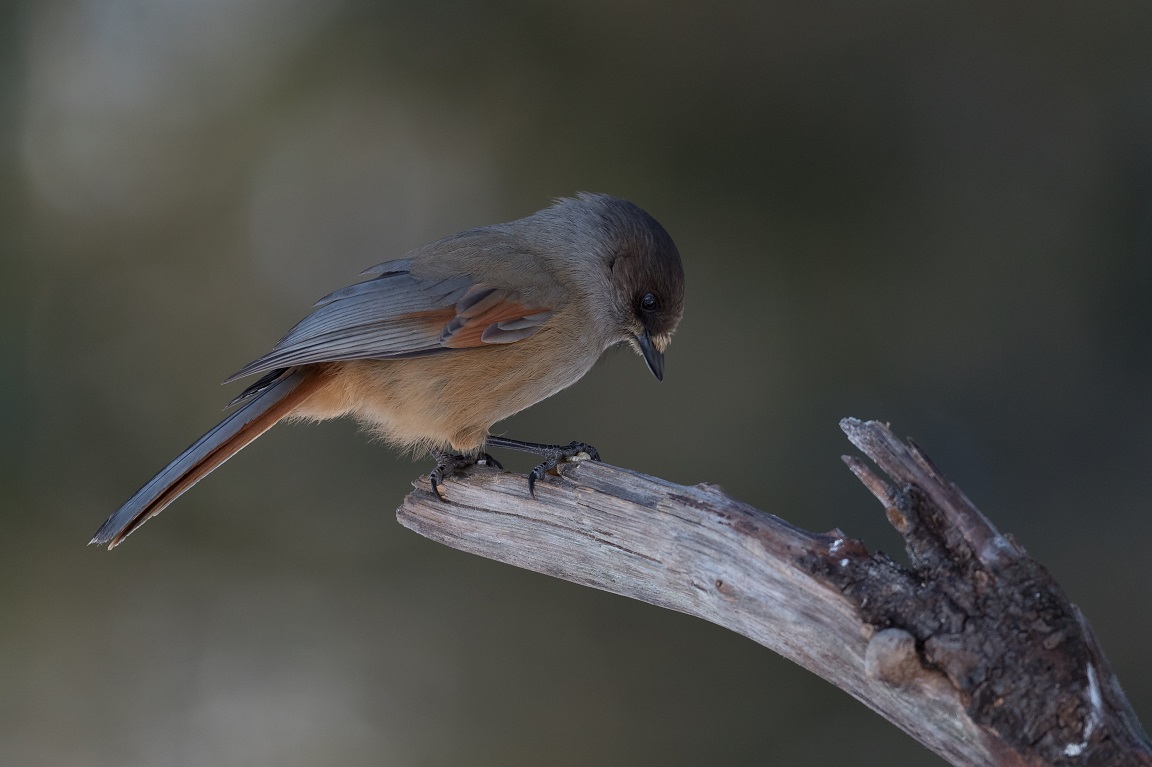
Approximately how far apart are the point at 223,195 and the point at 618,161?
2.13m

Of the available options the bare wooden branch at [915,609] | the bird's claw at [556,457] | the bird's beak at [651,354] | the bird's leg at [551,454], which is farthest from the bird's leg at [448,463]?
the bare wooden branch at [915,609]

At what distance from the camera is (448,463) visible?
3736 millimetres

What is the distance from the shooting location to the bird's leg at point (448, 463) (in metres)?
3.66

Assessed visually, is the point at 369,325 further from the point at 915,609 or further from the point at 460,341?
the point at 915,609

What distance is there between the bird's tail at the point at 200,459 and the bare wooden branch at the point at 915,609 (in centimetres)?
147

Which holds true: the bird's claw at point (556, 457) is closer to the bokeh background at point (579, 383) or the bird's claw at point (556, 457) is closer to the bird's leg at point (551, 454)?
the bird's leg at point (551, 454)

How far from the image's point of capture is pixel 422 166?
17.4 feet

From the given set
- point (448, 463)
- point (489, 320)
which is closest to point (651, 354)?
point (489, 320)

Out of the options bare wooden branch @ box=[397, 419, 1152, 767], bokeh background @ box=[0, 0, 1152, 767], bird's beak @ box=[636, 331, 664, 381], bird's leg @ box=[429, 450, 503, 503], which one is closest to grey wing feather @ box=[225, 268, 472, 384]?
bird's leg @ box=[429, 450, 503, 503]

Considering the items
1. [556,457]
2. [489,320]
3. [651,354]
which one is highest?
[651,354]

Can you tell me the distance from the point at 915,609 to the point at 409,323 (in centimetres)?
220

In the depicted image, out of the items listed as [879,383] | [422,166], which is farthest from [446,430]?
[879,383]

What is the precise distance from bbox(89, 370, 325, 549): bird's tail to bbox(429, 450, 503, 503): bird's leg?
597 mm

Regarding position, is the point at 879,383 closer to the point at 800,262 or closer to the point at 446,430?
the point at 800,262
